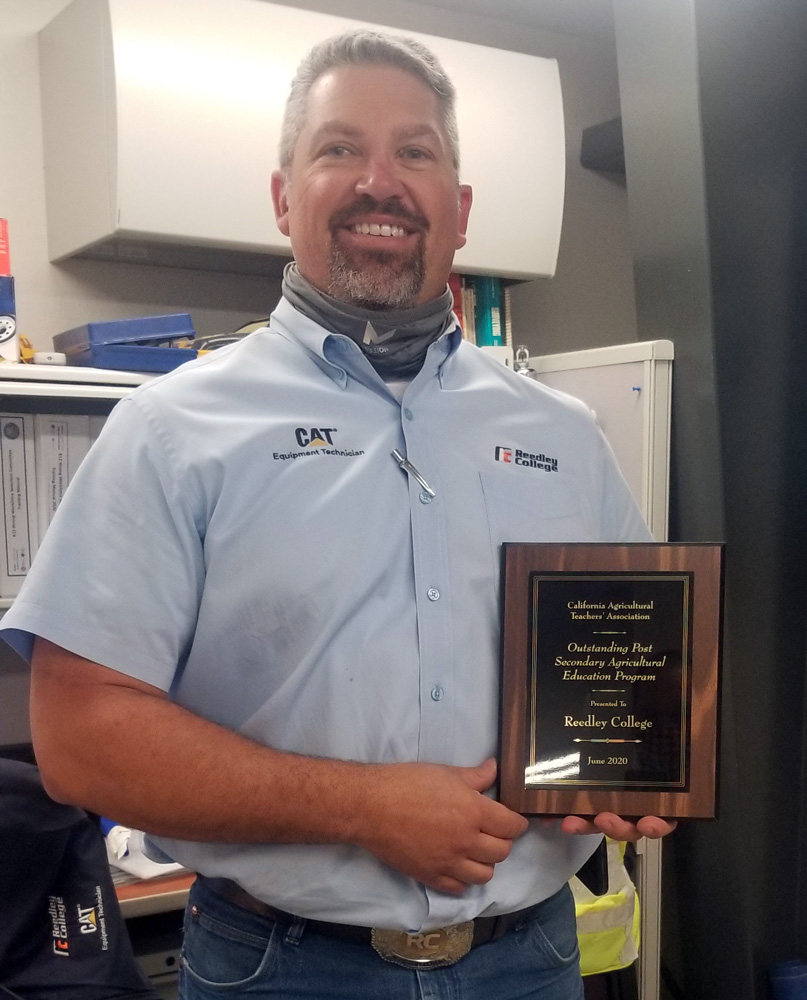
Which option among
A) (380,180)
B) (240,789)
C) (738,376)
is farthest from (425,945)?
(738,376)

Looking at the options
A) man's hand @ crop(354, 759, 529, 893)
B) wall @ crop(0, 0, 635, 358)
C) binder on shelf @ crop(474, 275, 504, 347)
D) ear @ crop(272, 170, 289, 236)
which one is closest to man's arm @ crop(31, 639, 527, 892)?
man's hand @ crop(354, 759, 529, 893)

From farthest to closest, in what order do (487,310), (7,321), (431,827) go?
1. (487,310)
2. (7,321)
3. (431,827)

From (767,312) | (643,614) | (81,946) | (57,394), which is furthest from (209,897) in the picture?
(767,312)

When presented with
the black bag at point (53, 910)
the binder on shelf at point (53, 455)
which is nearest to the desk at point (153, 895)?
the black bag at point (53, 910)

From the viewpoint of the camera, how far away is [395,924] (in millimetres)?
953

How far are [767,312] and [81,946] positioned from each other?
5.74ft

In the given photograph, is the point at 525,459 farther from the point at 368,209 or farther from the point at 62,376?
the point at 62,376

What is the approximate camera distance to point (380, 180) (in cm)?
114

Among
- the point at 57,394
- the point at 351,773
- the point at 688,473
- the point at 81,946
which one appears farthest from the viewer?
the point at 688,473

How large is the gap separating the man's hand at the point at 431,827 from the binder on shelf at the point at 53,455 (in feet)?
3.59

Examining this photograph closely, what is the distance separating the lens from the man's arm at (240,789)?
0.92 m

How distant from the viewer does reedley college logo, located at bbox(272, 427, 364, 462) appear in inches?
41.6

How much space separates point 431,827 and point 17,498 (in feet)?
3.83

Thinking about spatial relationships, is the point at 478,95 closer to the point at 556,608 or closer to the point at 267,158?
the point at 267,158
